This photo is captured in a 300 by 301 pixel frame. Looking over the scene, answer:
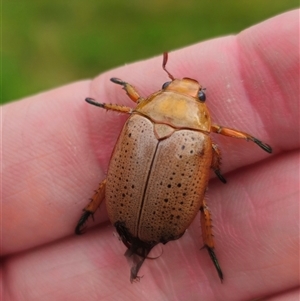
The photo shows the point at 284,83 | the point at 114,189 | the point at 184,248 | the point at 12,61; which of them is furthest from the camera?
the point at 12,61

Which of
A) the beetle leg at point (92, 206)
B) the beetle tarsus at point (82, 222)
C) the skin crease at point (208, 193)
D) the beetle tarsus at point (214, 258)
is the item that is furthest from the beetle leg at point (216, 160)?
the beetle tarsus at point (82, 222)

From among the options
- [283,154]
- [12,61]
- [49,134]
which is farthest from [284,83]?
[12,61]

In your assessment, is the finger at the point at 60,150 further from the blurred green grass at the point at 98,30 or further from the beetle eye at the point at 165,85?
the blurred green grass at the point at 98,30

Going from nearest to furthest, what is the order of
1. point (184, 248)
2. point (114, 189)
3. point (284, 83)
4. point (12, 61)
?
point (114, 189), point (284, 83), point (184, 248), point (12, 61)

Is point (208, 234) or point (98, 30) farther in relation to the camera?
point (98, 30)

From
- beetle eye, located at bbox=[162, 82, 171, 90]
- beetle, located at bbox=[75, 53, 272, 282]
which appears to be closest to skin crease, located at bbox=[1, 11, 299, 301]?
beetle eye, located at bbox=[162, 82, 171, 90]

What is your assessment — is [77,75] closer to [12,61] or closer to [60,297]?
[12,61]

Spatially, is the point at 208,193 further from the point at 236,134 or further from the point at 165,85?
the point at 165,85

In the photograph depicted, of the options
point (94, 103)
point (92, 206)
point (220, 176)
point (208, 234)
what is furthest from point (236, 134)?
point (92, 206)
